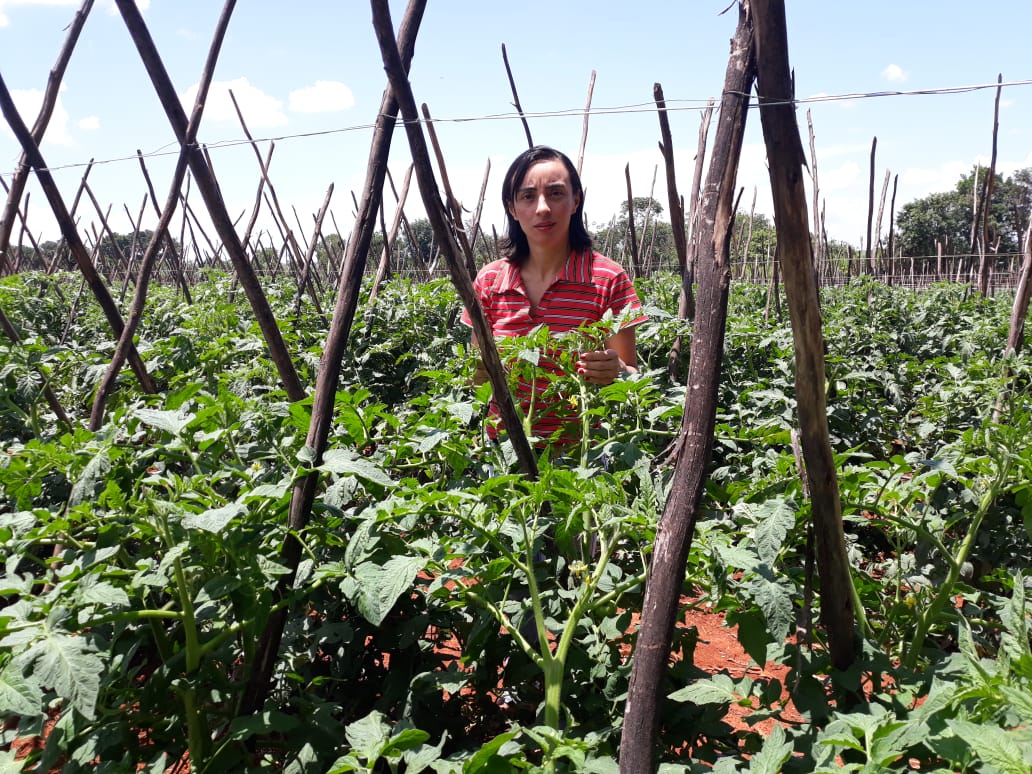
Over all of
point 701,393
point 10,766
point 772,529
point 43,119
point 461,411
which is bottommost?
point 10,766

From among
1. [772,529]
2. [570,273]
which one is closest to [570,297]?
[570,273]

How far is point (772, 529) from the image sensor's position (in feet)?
3.91

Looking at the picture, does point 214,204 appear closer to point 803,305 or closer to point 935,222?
point 803,305

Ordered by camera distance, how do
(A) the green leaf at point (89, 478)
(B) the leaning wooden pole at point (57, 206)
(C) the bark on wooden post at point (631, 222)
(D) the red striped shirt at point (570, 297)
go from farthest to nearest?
(C) the bark on wooden post at point (631, 222) → (D) the red striped shirt at point (570, 297) → (B) the leaning wooden pole at point (57, 206) → (A) the green leaf at point (89, 478)

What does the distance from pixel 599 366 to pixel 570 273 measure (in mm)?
634

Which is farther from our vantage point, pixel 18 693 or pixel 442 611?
pixel 442 611

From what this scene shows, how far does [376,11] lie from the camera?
57.7 inches

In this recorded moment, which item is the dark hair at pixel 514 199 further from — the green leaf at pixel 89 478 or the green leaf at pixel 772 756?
the green leaf at pixel 772 756

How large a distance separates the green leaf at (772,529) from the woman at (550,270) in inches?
46.7

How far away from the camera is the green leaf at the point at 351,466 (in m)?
1.29

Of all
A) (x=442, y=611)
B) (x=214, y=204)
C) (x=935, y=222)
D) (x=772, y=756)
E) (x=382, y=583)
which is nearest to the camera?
(x=772, y=756)

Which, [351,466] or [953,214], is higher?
[953,214]

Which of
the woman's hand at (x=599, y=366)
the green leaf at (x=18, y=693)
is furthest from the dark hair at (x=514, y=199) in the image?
the green leaf at (x=18, y=693)

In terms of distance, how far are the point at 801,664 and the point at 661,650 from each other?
30 cm
